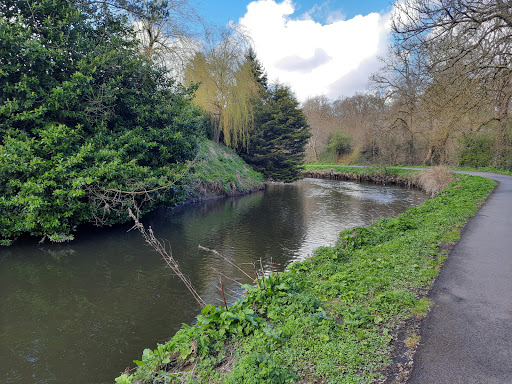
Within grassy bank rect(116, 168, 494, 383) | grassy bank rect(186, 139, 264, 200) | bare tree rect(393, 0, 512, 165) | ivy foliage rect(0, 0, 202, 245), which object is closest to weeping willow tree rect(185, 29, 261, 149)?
grassy bank rect(186, 139, 264, 200)

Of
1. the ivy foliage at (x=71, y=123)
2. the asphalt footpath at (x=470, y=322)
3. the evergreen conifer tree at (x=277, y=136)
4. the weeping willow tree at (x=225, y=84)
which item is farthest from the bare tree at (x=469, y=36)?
the evergreen conifer tree at (x=277, y=136)

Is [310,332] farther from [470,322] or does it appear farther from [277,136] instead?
[277,136]

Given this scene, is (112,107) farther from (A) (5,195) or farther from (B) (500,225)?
(B) (500,225)

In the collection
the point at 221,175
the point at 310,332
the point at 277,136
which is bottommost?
the point at 310,332

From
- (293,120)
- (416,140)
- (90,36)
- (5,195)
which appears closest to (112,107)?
(90,36)

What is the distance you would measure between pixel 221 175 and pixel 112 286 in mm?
14145

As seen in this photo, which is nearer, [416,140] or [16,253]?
[16,253]

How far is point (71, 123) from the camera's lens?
33.8 feet

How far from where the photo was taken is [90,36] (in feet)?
35.2

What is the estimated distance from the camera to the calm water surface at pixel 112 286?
14.2 feet

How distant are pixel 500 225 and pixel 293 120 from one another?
926 inches

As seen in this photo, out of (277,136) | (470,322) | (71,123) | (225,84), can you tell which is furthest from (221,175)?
(470,322)

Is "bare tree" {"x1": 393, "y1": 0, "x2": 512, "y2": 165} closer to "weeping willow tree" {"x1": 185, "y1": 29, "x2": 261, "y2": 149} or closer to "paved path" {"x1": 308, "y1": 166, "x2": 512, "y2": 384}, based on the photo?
"paved path" {"x1": 308, "y1": 166, "x2": 512, "y2": 384}

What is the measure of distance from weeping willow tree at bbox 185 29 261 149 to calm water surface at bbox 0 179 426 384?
1196cm
